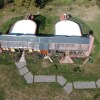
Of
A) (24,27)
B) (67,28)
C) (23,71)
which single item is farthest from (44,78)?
(24,27)

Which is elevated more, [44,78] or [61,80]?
[44,78]

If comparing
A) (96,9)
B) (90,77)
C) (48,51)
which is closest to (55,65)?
(48,51)

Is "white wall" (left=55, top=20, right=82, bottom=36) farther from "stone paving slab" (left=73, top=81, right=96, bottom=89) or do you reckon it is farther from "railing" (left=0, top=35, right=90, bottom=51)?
"stone paving slab" (left=73, top=81, right=96, bottom=89)

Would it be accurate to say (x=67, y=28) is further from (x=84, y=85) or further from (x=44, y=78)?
(x=84, y=85)

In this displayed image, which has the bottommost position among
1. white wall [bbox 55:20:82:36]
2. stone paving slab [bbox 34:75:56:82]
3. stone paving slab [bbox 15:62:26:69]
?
stone paving slab [bbox 34:75:56:82]

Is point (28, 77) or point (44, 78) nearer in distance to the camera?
point (44, 78)

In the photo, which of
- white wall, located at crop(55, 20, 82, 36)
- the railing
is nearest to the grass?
the railing

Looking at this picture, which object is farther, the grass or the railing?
the railing

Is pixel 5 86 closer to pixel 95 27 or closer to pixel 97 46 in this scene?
pixel 97 46

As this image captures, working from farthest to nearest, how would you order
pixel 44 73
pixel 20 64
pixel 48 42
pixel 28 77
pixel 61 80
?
pixel 48 42, pixel 20 64, pixel 44 73, pixel 28 77, pixel 61 80

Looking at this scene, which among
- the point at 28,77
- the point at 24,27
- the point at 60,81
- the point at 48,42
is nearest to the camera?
the point at 60,81

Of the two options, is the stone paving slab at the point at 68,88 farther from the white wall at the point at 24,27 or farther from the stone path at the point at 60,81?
the white wall at the point at 24,27

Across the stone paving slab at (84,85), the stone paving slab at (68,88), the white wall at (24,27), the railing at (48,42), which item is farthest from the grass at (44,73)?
the white wall at (24,27)
